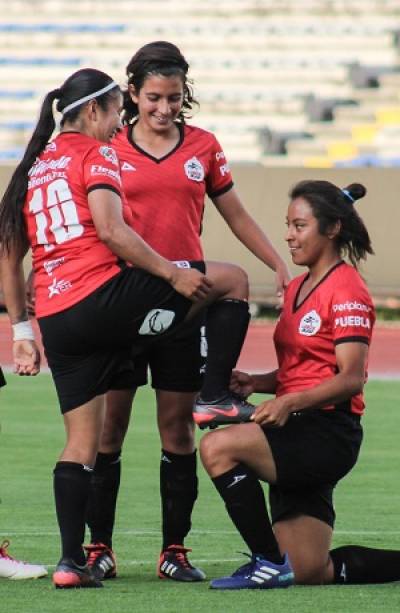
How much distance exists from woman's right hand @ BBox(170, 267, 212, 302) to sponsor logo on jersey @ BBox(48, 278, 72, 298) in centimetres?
39

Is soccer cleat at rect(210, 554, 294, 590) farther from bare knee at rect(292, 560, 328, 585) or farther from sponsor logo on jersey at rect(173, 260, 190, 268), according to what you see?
sponsor logo on jersey at rect(173, 260, 190, 268)

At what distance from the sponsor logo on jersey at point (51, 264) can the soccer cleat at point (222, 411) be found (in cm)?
72

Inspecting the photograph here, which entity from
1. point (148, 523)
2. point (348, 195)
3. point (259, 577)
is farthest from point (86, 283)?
point (148, 523)

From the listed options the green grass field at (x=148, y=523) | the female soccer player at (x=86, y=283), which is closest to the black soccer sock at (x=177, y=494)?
the green grass field at (x=148, y=523)

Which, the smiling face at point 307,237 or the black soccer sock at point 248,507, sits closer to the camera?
the black soccer sock at point 248,507

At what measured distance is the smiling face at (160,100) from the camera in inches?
246

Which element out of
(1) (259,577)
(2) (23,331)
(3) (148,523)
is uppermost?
(2) (23,331)

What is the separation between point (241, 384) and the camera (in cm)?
604

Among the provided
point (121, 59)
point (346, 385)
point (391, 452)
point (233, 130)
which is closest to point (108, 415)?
point (346, 385)

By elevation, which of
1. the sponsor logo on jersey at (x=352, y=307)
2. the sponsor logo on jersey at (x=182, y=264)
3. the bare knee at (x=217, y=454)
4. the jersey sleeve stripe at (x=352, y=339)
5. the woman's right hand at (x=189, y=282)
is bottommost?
the bare knee at (x=217, y=454)

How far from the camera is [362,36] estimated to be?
1174 inches

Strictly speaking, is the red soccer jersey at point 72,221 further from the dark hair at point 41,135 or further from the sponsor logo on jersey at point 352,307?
the sponsor logo on jersey at point 352,307

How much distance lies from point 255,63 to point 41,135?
996 inches

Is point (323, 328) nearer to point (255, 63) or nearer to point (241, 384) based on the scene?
point (241, 384)
